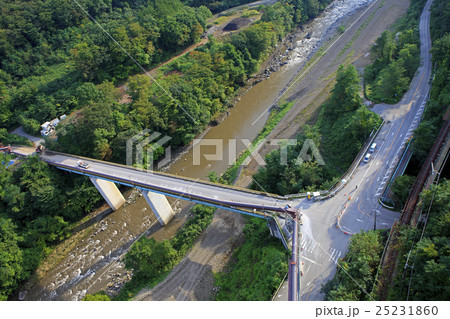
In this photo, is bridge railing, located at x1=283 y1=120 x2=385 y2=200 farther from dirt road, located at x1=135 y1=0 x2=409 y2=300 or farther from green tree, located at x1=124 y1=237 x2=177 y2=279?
green tree, located at x1=124 y1=237 x2=177 y2=279

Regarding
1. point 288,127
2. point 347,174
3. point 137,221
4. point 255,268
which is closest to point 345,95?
point 288,127

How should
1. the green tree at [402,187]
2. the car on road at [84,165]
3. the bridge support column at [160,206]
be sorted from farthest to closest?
the car on road at [84,165]
the bridge support column at [160,206]
the green tree at [402,187]

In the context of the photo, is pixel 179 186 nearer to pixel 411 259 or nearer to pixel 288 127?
pixel 288 127

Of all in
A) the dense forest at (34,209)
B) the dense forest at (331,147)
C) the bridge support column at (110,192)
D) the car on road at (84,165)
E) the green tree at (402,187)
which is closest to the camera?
the green tree at (402,187)

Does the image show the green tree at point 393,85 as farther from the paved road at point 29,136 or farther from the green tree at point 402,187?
the paved road at point 29,136

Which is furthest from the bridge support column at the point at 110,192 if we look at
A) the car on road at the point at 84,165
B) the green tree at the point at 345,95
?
the green tree at the point at 345,95

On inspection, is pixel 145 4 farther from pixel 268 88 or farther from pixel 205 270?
pixel 205 270
